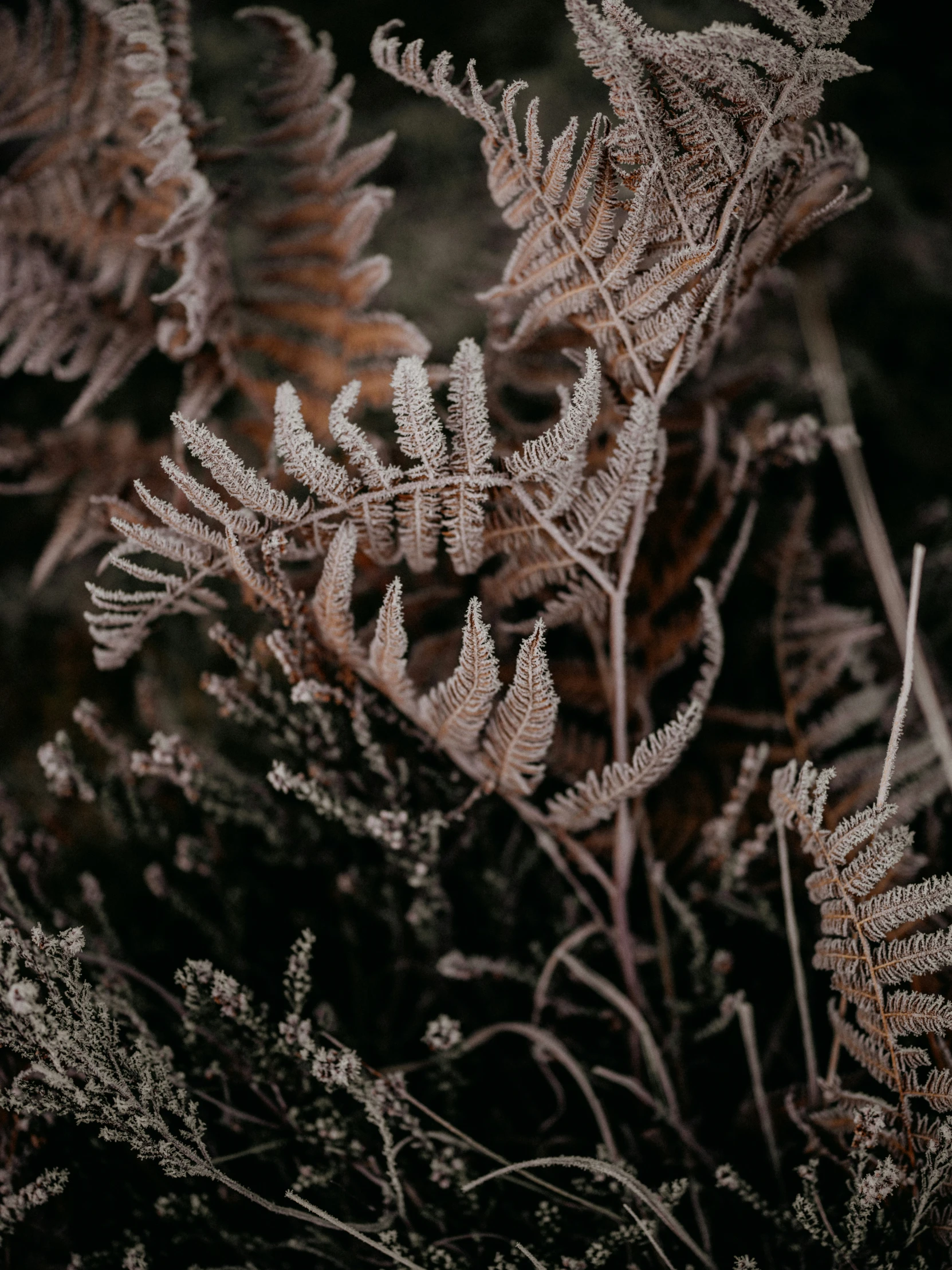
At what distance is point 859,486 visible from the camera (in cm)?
85

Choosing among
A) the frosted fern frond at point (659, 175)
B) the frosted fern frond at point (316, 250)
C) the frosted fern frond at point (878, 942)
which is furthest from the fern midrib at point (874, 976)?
the frosted fern frond at point (316, 250)

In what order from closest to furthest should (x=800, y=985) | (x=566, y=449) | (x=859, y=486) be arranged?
(x=566, y=449) < (x=800, y=985) < (x=859, y=486)

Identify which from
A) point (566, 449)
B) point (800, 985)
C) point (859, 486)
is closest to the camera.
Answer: point (566, 449)

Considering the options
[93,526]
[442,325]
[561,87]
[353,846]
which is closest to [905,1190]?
[353,846]

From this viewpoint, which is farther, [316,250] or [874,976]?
[316,250]

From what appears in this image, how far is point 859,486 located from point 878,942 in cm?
47

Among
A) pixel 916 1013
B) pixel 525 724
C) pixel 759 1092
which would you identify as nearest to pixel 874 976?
pixel 916 1013

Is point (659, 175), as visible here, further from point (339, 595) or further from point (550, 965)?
point (550, 965)

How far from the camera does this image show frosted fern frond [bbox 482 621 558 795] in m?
0.52

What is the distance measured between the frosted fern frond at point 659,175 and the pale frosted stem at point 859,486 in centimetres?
27

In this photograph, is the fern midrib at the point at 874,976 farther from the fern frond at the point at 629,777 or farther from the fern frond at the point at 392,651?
the fern frond at the point at 392,651

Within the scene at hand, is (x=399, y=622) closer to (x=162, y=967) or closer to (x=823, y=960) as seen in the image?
(x=823, y=960)

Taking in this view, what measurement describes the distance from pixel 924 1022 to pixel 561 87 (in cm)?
136

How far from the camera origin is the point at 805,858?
0.77 meters
